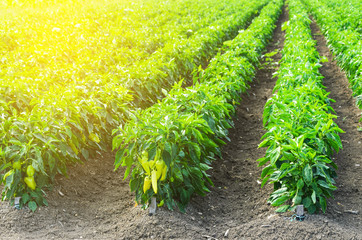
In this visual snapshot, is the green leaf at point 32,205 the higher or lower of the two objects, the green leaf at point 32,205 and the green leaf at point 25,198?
the lower

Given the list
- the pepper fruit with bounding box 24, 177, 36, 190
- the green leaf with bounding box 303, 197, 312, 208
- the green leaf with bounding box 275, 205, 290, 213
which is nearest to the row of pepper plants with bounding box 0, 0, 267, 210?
the pepper fruit with bounding box 24, 177, 36, 190

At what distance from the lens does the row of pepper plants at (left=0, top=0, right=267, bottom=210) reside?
3.92 meters

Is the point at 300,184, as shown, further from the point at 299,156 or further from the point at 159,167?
the point at 159,167

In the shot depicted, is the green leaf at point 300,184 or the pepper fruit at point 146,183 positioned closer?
the green leaf at point 300,184

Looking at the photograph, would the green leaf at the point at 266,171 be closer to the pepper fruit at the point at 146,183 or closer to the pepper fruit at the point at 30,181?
the pepper fruit at the point at 146,183

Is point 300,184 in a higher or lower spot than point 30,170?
lower

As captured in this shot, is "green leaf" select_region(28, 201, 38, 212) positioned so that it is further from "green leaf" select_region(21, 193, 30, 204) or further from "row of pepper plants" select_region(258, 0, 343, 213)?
"row of pepper plants" select_region(258, 0, 343, 213)

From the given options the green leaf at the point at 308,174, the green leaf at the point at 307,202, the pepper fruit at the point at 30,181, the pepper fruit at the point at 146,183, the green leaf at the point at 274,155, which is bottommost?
the green leaf at the point at 307,202

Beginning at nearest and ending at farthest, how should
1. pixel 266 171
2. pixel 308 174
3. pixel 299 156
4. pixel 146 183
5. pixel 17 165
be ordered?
pixel 308 174 → pixel 299 156 → pixel 146 183 → pixel 17 165 → pixel 266 171

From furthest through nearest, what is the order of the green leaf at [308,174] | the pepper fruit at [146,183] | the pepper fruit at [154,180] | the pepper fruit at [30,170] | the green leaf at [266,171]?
the green leaf at [266,171]
the pepper fruit at [30,170]
the pepper fruit at [146,183]
the pepper fruit at [154,180]
the green leaf at [308,174]

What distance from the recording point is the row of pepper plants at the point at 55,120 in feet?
12.9

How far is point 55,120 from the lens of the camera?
436cm

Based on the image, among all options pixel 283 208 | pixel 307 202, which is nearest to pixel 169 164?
pixel 283 208

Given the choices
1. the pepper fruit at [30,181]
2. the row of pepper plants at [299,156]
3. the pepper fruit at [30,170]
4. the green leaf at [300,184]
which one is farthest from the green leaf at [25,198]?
the green leaf at [300,184]
